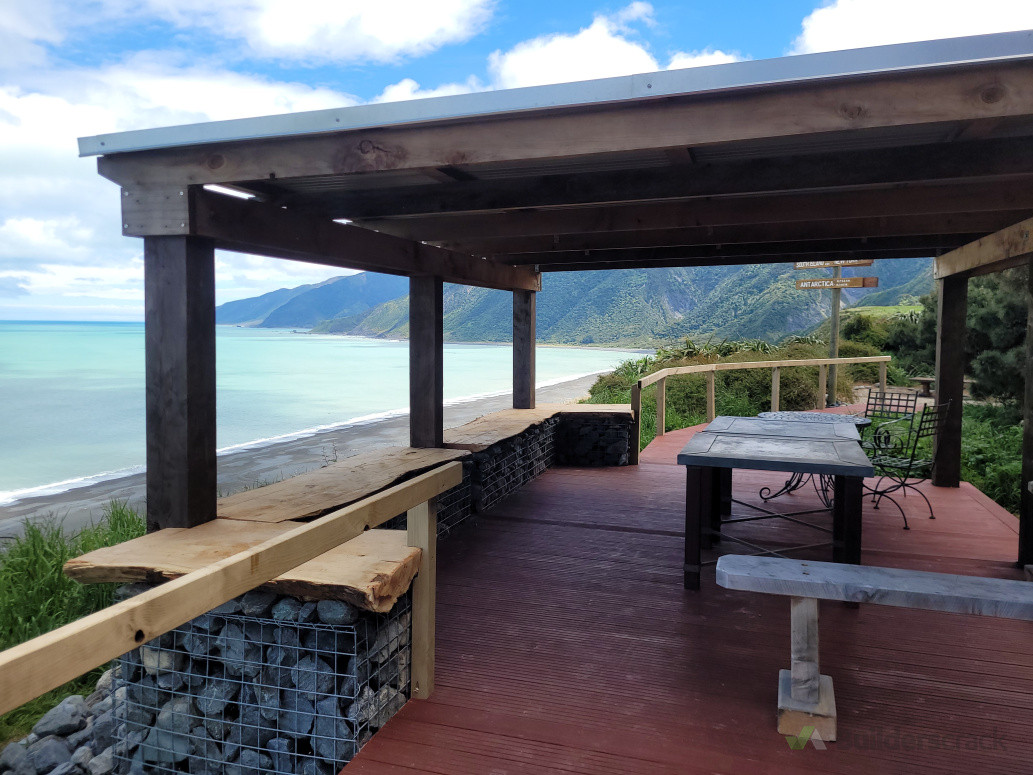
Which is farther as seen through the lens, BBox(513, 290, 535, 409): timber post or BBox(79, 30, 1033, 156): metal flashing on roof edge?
BBox(513, 290, 535, 409): timber post

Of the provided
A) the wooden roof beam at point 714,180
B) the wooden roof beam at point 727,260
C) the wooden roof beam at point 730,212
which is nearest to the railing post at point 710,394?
the wooden roof beam at point 727,260

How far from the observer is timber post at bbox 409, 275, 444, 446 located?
A: 5270mm

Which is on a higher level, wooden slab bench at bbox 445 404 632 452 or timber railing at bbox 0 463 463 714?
timber railing at bbox 0 463 463 714

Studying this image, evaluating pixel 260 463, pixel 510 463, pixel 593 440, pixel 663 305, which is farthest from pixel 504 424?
pixel 663 305

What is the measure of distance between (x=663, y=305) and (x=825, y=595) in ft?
233

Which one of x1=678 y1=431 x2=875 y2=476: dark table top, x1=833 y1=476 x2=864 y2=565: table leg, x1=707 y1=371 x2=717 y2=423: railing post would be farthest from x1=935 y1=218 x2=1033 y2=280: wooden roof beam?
x1=707 y1=371 x2=717 y2=423: railing post

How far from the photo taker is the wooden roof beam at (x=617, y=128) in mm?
2338

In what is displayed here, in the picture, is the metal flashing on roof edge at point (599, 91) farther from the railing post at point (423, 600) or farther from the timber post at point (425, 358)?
the timber post at point (425, 358)

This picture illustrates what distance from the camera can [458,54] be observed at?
90.6 metres

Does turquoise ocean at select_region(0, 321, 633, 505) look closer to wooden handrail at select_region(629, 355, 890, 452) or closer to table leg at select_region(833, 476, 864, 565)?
wooden handrail at select_region(629, 355, 890, 452)

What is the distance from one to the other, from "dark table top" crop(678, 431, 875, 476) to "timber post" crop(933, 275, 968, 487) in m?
2.45

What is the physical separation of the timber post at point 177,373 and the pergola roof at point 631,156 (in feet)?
0.46

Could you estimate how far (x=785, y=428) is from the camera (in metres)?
4.79

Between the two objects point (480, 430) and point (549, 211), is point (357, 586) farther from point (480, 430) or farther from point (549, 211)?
point (480, 430)
